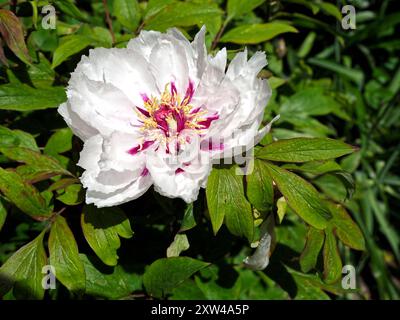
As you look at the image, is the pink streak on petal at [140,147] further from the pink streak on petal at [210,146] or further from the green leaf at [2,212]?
the green leaf at [2,212]

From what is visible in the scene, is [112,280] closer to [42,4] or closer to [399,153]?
[42,4]

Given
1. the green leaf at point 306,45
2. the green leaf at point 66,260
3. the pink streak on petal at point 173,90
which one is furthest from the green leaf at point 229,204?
the green leaf at point 306,45

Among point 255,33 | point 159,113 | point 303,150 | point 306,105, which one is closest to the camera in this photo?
point 303,150

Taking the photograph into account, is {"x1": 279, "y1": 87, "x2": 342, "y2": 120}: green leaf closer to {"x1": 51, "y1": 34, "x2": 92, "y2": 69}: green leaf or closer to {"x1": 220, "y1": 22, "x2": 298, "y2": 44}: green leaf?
{"x1": 220, "y1": 22, "x2": 298, "y2": 44}: green leaf

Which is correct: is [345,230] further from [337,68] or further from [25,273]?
[337,68]

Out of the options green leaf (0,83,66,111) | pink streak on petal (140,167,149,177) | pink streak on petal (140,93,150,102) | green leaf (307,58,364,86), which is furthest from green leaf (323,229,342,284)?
green leaf (307,58,364,86)

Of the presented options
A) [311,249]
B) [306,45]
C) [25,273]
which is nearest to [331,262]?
[311,249]
